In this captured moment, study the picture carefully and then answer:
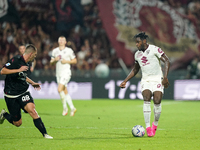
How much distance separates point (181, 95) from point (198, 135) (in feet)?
38.5

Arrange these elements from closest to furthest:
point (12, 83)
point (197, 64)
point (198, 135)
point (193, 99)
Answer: point (12, 83) < point (198, 135) < point (193, 99) < point (197, 64)

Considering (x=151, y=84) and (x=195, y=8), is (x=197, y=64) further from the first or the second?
(x=151, y=84)

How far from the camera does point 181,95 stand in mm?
20062

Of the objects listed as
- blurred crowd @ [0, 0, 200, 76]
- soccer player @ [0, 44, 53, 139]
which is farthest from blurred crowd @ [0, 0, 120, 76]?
soccer player @ [0, 44, 53, 139]

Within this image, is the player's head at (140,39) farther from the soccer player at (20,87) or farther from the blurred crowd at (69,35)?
the blurred crowd at (69,35)

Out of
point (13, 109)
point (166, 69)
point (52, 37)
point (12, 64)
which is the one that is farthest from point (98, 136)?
A: point (52, 37)

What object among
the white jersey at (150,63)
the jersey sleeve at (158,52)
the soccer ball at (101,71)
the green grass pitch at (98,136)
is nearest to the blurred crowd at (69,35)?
the soccer ball at (101,71)

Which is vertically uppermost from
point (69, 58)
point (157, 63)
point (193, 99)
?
point (157, 63)

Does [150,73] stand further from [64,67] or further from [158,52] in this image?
[64,67]

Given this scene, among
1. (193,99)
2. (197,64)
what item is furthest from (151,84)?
(197,64)

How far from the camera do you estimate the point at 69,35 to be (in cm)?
2534

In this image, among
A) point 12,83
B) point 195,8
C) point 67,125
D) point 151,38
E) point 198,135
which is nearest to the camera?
point 12,83

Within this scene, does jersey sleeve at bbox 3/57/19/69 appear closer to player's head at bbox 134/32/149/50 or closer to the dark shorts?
the dark shorts

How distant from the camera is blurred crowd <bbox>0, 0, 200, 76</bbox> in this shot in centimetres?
2291
